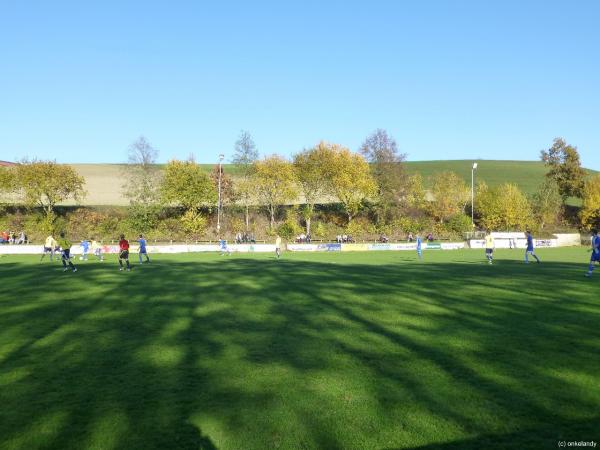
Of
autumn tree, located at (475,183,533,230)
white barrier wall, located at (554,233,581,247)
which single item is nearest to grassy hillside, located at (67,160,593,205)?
autumn tree, located at (475,183,533,230)

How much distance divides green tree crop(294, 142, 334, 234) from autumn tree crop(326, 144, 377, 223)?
895 mm

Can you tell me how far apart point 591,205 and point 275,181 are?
51.1 metres

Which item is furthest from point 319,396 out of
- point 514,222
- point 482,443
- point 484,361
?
point 514,222

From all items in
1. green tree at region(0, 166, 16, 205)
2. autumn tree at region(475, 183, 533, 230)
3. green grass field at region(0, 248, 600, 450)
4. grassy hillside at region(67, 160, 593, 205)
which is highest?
grassy hillside at region(67, 160, 593, 205)

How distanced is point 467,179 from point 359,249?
2837 inches

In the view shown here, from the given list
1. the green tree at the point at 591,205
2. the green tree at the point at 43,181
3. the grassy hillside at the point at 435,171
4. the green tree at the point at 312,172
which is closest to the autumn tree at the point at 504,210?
the green tree at the point at 591,205

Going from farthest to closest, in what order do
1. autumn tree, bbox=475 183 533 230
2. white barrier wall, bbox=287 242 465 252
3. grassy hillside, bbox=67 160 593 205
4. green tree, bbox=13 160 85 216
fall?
grassy hillside, bbox=67 160 593 205
autumn tree, bbox=475 183 533 230
green tree, bbox=13 160 85 216
white barrier wall, bbox=287 242 465 252

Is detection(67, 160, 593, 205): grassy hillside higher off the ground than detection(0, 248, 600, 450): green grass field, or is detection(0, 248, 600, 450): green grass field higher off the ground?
detection(67, 160, 593, 205): grassy hillside

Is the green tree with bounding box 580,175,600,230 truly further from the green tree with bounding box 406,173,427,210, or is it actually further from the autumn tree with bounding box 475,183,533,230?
the green tree with bounding box 406,173,427,210

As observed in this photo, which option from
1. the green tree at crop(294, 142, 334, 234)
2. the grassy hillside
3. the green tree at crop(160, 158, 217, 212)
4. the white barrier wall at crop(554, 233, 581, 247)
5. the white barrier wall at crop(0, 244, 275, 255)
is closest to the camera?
the white barrier wall at crop(0, 244, 275, 255)

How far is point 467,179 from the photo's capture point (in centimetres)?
12494

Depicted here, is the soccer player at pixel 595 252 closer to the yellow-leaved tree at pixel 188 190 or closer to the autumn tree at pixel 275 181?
the autumn tree at pixel 275 181

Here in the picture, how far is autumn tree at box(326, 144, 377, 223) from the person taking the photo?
8031 cm

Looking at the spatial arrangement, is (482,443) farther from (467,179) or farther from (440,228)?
(467,179)
